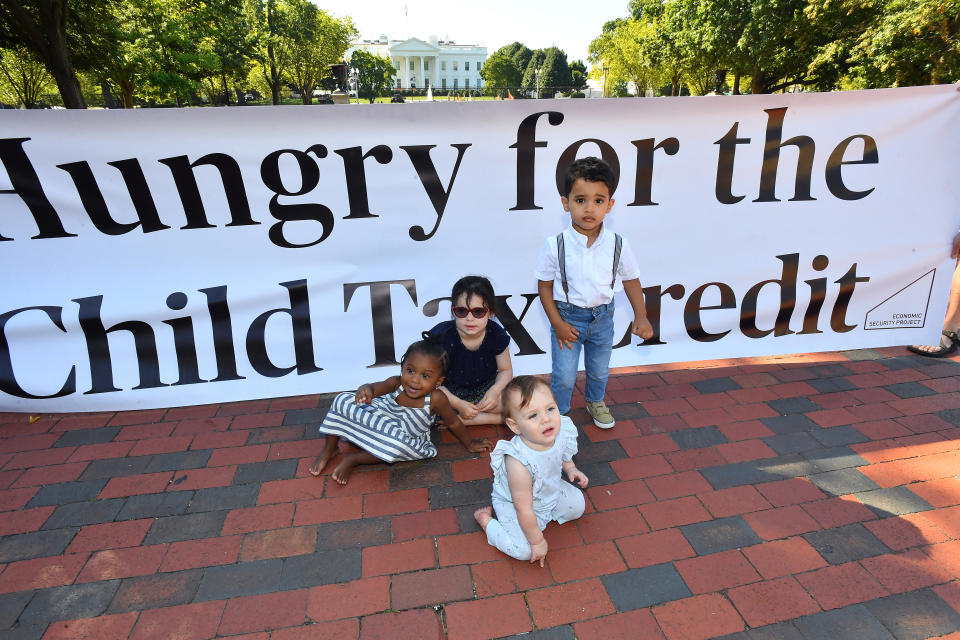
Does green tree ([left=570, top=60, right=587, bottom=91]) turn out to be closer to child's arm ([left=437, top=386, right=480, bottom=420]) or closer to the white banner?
the white banner

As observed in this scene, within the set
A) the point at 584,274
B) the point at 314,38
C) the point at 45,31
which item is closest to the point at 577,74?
the point at 314,38

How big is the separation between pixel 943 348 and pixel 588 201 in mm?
2934

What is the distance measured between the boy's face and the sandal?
2729 mm

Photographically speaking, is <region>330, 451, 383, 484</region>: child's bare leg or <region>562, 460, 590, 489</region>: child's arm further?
<region>330, 451, 383, 484</region>: child's bare leg

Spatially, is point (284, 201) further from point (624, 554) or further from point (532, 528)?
point (624, 554)

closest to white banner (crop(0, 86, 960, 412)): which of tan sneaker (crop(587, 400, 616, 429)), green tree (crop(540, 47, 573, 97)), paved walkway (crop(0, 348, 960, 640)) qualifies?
paved walkway (crop(0, 348, 960, 640))

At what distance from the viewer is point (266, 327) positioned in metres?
3.06

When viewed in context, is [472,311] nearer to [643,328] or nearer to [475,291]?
[475,291]

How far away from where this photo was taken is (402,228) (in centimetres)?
302

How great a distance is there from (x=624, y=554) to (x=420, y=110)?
2373 millimetres

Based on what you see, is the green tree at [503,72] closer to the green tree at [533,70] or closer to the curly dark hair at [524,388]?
the green tree at [533,70]

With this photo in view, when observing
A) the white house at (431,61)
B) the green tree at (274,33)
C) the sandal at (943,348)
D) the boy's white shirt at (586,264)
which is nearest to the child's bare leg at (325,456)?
the boy's white shirt at (586,264)

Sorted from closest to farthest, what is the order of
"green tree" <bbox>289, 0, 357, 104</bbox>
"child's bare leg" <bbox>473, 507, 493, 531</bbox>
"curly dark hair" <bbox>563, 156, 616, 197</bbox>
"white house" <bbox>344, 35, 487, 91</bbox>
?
1. "child's bare leg" <bbox>473, 507, 493, 531</bbox>
2. "curly dark hair" <bbox>563, 156, 616, 197</bbox>
3. "green tree" <bbox>289, 0, 357, 104</bbox>
4. "white house" <bbox>344, 35, 487, 91</bbox>

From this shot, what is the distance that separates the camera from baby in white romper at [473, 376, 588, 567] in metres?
1.85
